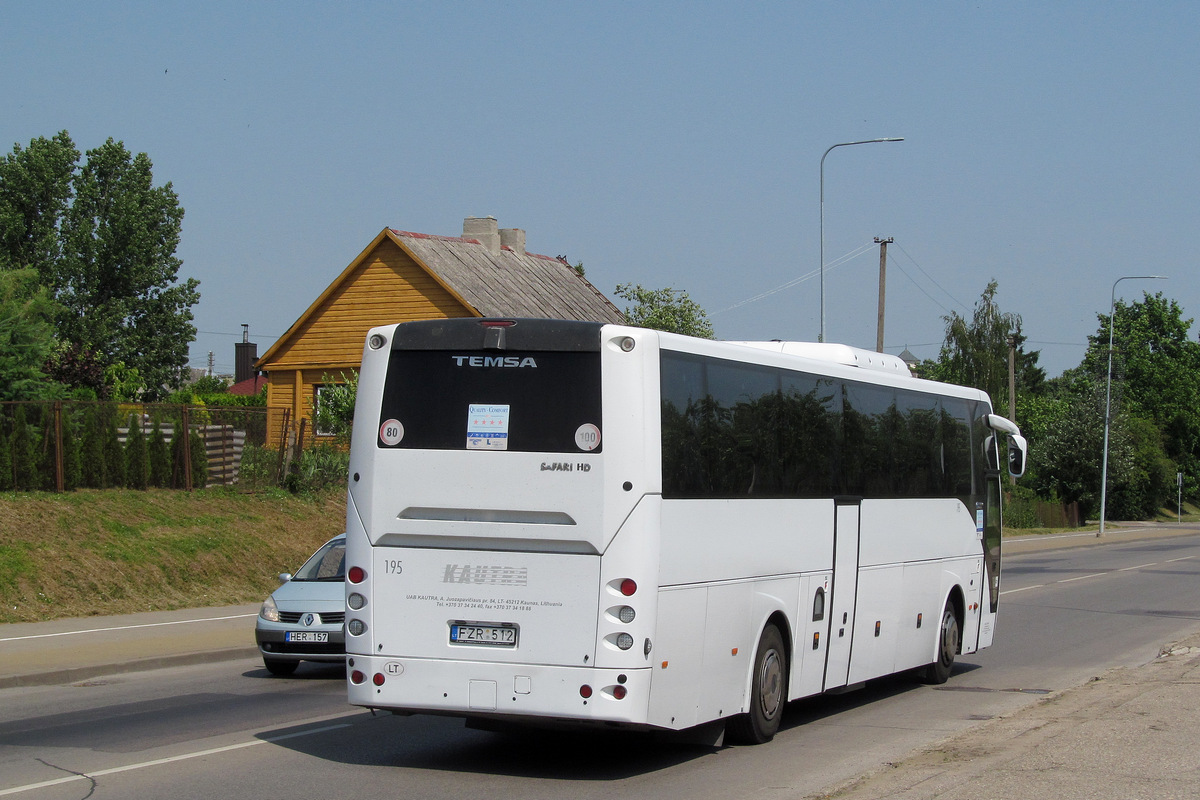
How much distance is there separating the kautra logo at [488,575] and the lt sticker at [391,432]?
959mm

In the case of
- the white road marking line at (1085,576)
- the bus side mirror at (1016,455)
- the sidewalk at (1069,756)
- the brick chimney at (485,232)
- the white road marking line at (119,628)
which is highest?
the brick chimney at (485,232)

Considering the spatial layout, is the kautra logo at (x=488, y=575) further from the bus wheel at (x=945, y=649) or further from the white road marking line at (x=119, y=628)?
the white road marking line at (x=119, y=628)

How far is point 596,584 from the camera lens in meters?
8.38

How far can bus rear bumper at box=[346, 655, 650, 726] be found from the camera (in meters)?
8.26

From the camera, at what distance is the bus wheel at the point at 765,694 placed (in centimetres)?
976

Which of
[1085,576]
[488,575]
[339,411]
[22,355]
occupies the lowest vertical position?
[1085,576]

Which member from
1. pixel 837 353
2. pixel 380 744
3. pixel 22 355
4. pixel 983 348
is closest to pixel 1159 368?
pixel 983 348

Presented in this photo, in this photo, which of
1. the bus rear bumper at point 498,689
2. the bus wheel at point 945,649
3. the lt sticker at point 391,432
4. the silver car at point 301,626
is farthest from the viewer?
the bus wheel at point 945,649

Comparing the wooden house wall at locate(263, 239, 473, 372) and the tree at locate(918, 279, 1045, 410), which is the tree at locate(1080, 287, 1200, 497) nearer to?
the tree at locate(918, 279, 1045, 410)

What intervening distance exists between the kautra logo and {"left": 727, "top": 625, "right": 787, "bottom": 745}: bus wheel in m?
2.19

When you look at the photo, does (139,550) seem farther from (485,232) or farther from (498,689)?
(485,232)

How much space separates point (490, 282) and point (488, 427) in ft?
111

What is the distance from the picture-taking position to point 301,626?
45.6 ft

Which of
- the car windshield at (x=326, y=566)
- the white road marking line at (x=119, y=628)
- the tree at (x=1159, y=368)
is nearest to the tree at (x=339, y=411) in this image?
the white road marking line at (x=119, y=628)
